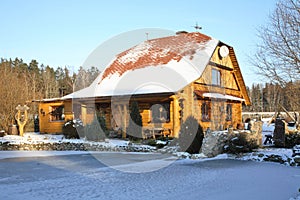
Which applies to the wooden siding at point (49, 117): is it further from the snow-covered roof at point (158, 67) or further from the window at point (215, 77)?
the window at point (215, 77)

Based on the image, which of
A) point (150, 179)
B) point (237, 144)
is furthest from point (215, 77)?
point (150, 179)

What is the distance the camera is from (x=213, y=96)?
22.1m

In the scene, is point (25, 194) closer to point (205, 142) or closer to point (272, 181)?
point (272, 181)

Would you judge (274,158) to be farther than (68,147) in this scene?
No

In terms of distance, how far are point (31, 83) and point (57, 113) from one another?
2913 cm

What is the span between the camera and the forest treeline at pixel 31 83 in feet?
78.0

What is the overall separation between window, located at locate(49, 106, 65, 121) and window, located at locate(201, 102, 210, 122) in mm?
10753

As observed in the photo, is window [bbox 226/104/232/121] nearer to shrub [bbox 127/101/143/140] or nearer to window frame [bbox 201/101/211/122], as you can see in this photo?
window frame [bbox 201/101/211/122]

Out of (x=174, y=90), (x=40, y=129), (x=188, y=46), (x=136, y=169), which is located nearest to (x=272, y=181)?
(x=136, y=169)

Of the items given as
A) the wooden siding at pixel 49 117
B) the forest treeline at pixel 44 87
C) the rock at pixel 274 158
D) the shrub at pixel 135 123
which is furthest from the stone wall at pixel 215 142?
the wooden siding at pixel 49 117

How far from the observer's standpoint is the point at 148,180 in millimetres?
8117

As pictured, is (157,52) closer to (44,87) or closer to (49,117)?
(49,117)

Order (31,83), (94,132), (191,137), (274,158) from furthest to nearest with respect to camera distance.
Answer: (31,83), (94,132), (191,137), (274,158)

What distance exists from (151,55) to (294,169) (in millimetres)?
16077
